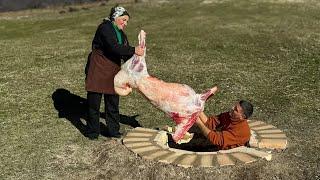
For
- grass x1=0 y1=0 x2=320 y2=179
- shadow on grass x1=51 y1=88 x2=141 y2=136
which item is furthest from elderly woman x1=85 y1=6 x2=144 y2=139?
shadow on grass x1=51 y1=88 x2=141 y2=136

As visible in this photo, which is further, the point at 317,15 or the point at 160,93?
the point at 317,15

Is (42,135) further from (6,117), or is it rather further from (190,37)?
(190,37)

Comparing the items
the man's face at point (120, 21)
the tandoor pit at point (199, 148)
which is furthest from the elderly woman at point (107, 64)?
the tandoor pit at point (199, 148)

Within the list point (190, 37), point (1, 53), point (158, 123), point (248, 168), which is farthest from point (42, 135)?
point (190, 37)

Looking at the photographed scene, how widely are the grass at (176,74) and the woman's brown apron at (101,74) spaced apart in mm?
859

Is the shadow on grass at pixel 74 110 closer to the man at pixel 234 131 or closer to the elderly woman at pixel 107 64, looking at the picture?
the elderly woman at pixel 107 64

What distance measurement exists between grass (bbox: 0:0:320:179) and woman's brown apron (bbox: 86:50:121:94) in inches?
33.8

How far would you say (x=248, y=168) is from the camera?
23.4 feet

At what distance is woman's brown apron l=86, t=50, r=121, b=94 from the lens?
826 centimetres

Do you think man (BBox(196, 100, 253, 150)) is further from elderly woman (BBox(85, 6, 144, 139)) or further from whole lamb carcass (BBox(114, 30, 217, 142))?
elderly woman (BBox(85, 6, 144, 139))

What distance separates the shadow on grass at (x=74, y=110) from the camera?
9.83m

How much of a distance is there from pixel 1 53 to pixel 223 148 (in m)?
11.1

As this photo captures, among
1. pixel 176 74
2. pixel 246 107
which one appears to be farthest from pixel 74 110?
pixel 246 107

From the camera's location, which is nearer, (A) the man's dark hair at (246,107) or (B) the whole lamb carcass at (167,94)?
(B) the whole lamb carcass at (167,94)
